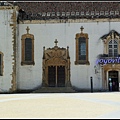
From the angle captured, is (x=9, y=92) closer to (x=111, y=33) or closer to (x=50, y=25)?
(x=50, y=25)

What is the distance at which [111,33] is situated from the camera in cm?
3712

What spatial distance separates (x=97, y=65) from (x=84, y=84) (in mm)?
2471

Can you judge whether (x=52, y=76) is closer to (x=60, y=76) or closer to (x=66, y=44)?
(x=60, y=76)

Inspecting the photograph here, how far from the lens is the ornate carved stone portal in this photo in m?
37.6

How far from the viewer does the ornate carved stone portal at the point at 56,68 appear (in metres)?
37.6

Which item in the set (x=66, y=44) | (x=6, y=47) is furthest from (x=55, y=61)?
(x=6, y=47)

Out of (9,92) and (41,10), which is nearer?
(9,92)

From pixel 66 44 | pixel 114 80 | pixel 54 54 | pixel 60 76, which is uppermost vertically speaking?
pixel 66 44

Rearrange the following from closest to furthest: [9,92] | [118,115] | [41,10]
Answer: [118,115] → [9,92] → [41,10]

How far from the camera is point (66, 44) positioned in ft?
124

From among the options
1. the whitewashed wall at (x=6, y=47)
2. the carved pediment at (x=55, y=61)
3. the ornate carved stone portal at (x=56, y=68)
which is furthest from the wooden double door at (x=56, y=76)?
the whitewashed wall at (x=6, y=47)

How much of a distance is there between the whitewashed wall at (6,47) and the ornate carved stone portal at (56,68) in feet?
12.0

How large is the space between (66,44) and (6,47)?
6454 mm

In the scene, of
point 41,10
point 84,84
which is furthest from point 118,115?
point 41,10
